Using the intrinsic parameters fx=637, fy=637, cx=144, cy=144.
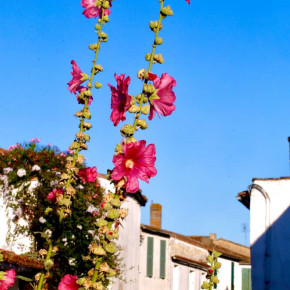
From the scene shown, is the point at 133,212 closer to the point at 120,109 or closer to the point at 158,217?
the point at 158,217

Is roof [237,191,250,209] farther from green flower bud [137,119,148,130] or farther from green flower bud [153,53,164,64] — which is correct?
green flower bud [137,119,148,130]

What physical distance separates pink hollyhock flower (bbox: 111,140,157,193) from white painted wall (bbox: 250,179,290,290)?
64.2 feet

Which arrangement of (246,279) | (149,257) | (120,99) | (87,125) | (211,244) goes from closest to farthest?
1. (120,99)
2. (87,125)
3. (149,257)
4. (246,279)
5. (211,244)

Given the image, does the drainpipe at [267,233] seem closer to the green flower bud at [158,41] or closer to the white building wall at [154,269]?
the white building wall at [154,269]

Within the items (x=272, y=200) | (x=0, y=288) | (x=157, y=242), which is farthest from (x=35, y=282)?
(x=157, y=242)

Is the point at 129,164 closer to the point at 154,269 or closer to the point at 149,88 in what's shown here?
the point at 149,88

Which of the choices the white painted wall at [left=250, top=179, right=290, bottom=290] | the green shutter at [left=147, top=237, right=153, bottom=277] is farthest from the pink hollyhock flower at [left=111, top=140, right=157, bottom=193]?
the green shutter at [left=147, top=237, right=153, bottom=277]

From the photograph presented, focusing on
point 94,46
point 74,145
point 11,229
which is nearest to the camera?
point 74,145

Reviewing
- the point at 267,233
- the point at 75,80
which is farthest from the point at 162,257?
Result: the point at 75,80

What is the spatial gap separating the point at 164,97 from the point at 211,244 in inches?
1751

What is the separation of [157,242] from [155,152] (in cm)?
3104

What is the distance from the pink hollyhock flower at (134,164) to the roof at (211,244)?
23.4 meters

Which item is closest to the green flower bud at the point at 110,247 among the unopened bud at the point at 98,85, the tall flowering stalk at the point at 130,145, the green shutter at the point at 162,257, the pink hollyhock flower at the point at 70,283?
the tall flowering stalk at the point at 130,145

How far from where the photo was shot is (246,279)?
44.1 metres
